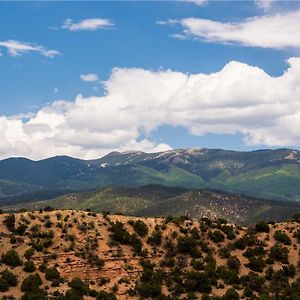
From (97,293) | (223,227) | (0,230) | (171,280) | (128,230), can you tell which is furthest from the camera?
(223,227)

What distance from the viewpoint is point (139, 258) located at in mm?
78938

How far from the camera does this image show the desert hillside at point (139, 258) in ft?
228

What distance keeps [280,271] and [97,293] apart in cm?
2919

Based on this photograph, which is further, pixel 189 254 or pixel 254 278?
pixel 189 254

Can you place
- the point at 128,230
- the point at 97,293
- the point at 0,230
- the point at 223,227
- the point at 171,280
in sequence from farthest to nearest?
the point at 223,227 < the point at 128,230 < the point at 0,230 < the point at 171,280 < the point at 97,293

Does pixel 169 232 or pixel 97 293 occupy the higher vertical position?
pixel 169 232

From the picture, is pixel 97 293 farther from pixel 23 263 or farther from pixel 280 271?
pixel 280 271

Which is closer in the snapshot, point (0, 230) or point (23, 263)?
point (23, 263)

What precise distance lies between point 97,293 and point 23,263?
472 inches

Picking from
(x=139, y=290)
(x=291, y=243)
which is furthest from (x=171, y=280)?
(x=291, y=243)

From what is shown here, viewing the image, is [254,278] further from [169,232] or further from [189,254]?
[169,232]

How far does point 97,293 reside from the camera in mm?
68312

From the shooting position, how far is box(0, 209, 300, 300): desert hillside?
69.5m

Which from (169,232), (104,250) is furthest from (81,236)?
(169,232)
